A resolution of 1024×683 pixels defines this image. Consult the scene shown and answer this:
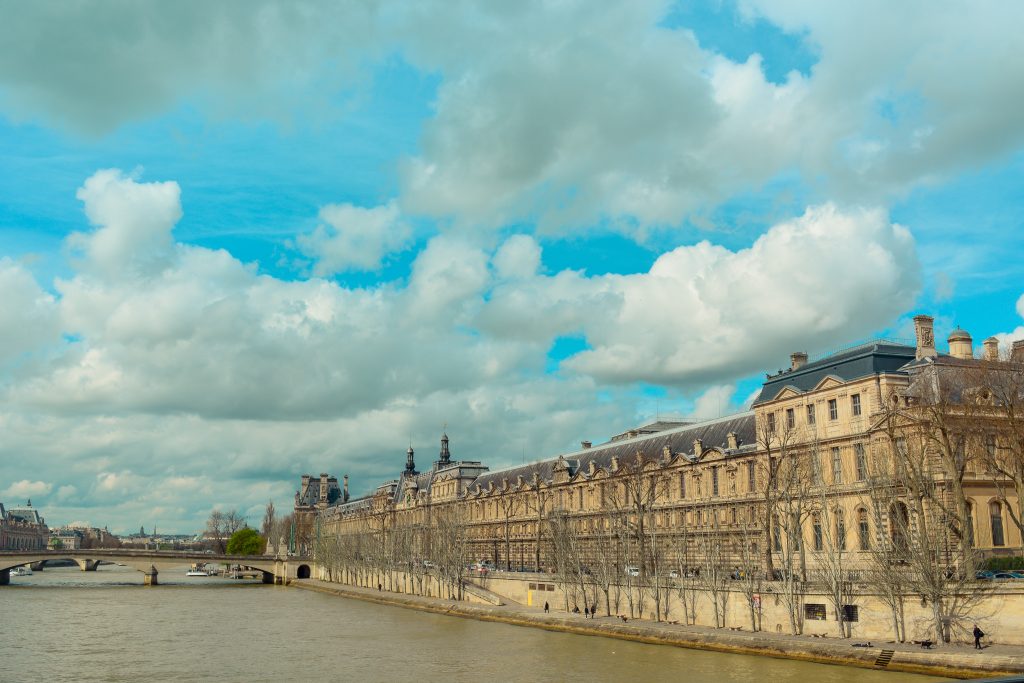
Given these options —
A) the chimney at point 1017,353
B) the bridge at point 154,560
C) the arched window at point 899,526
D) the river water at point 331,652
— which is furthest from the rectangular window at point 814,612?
the bridge at point 154,560

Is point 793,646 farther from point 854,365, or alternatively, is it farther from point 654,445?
point 654,445

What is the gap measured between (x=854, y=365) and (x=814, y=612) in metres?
21.6

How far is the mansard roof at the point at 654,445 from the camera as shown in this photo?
84.1 meters

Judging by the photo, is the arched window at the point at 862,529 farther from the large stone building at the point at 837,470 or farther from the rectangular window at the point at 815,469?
the rectangular window at the point at 815,469

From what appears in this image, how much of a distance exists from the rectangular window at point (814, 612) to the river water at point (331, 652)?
5.63 meters

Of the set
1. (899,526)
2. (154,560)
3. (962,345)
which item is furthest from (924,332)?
(154,560)

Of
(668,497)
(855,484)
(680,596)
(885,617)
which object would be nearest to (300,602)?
(668,497)

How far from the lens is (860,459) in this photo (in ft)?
220

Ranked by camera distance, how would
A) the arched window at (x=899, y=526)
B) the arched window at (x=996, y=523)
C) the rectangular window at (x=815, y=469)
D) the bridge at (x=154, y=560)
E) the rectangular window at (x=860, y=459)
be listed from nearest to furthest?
the arched window at (x=899, y=526), the arched window at (x=996, y=523), the rectangular window at (x=815, y=469), the rectangular window at (x=860, y=459), the bridge at (x=154, y=560)

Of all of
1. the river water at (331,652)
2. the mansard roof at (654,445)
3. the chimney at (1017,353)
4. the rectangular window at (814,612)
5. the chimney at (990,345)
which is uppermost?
the chimney at (990,345)

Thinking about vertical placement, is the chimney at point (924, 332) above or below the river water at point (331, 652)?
above

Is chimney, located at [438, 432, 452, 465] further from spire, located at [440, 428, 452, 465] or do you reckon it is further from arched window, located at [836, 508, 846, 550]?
arched window, located at [836, 508, 846, 550]

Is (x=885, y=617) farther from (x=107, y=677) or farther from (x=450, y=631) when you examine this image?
(x=107, y=677)

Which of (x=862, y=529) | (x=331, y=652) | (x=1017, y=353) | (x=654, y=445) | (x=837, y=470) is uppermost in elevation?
(x=1017, y=353)
